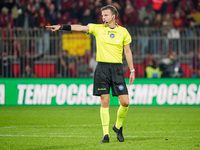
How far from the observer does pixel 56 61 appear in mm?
18438

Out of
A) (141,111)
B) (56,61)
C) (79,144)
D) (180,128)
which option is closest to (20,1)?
(56,61)

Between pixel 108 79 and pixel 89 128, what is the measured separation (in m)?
2.58

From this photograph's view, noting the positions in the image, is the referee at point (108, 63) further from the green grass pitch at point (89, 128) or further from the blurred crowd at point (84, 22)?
the blurred crowd at point (84, 22)

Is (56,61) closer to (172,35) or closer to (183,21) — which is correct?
(172,35)

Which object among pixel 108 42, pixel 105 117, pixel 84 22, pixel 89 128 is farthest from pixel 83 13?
pixel 105 117

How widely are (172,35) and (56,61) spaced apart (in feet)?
15.3

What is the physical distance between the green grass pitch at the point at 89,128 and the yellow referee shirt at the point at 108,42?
1.45 m

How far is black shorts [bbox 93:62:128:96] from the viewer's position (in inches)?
338

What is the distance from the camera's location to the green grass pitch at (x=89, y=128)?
8.27 metres

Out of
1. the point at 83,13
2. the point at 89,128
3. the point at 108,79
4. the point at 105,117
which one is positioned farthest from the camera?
the point at 83,13

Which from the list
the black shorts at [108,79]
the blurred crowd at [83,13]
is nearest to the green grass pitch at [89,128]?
the black shorts at [108,79]

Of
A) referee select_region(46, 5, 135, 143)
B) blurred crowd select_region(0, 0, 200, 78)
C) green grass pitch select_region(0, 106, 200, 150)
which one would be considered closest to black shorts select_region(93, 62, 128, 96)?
referee select_region(46, 5, 135, 143)

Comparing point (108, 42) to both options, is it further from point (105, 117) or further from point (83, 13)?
point (83, 13)

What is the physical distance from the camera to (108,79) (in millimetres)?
8633
